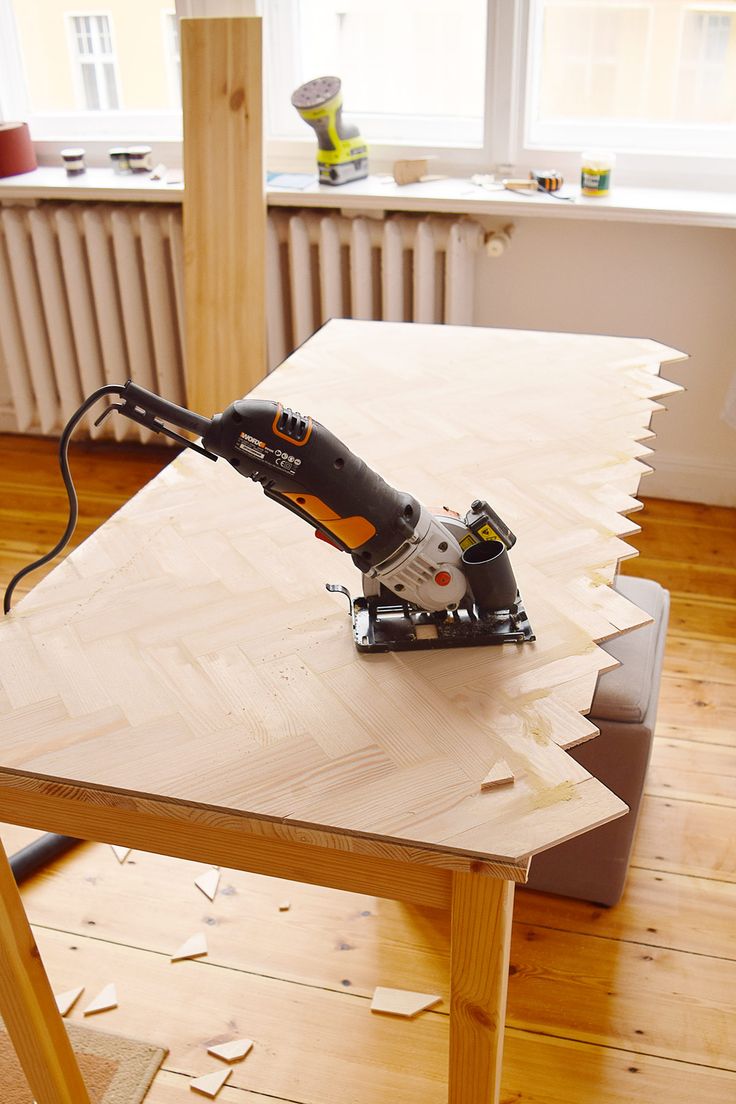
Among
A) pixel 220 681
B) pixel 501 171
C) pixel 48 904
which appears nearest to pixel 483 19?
pixel 501 171

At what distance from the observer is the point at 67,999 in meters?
1.60

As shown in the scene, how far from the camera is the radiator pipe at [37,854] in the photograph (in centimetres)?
183

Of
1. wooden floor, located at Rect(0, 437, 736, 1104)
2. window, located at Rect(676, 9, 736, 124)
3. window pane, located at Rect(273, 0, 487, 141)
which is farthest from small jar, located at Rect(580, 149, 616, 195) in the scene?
wooden floor, located at Rect(0, 437, 736, 1104)

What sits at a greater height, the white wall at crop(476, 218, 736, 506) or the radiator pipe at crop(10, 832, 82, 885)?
the white wall at crop(476, 218, 736, 506)

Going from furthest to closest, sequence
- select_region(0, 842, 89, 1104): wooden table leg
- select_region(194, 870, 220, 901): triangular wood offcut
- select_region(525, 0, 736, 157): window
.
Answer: select_region(525, 0, 736, 157): window
select_region(194, 870, 220, 901): triangular wood offcut
select_region(0, 842, 89, 1104): wooden table leg

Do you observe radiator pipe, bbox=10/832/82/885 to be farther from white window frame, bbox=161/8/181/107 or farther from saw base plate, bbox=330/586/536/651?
white window frame, bbox=161/8/181/107

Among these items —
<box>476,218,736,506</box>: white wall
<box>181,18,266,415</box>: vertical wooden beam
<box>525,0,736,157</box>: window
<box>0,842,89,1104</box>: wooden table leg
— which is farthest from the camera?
<box>476,218,736,506</box>: white wall

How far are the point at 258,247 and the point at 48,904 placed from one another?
5.79ft

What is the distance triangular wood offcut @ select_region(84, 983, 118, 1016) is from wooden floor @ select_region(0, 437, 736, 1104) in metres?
0.02

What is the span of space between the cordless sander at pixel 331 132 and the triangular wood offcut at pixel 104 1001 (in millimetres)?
2152

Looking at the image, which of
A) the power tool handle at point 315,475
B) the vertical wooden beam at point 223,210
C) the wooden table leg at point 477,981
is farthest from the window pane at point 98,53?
the wooden table leg at point 477,981

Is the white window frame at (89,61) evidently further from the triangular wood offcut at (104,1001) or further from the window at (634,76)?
the triangular wood offcut at (104,1001)

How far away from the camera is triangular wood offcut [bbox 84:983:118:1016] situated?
1.58 metres

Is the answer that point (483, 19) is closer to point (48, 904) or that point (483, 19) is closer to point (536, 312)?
point (536, 312)
